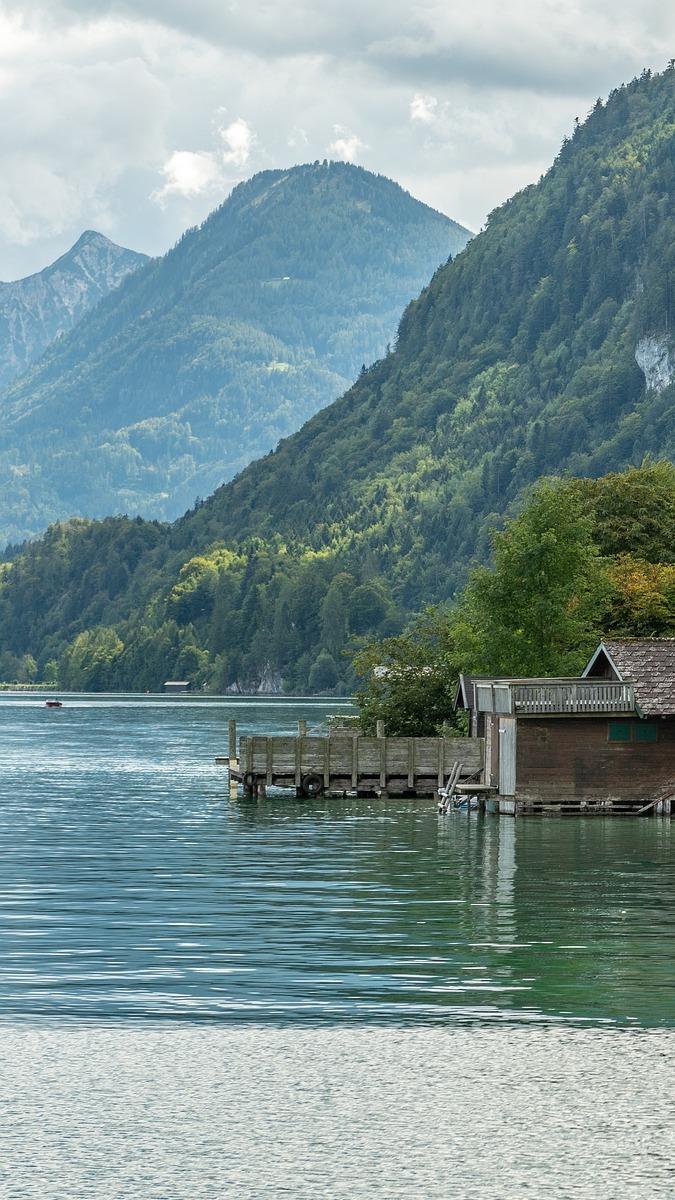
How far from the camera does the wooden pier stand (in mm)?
86750

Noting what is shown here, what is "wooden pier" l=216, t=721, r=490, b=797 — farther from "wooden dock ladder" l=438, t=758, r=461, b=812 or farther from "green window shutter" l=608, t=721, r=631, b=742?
"green window shutter" l=608, t=721, r=631, b=742

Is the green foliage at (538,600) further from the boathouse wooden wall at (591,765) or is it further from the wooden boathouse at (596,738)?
the boathouse wooden wall at (591,765)

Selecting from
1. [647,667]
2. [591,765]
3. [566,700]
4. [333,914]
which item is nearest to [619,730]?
[591,765]

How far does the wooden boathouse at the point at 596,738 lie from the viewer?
75500mm

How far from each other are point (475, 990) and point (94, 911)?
15697 mm

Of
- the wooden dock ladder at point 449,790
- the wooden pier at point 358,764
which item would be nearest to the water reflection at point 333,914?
the wooden dock ladder at point 449,790

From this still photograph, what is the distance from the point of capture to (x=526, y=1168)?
20.8m

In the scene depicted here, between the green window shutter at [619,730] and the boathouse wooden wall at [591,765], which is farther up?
the green window shutter at [619,730]

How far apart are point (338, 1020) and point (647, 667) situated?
161 ft

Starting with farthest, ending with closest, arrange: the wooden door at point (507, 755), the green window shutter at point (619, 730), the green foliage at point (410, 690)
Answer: the green foliage at point (410, 690) → the wooden door at point (507, 755) → the green window shutter at point (619, 730)

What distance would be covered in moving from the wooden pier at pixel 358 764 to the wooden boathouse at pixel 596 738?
856cm

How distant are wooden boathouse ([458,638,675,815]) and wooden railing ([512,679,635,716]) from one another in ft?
0.13

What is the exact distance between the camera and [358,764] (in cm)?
8675

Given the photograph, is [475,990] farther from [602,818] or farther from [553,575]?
[553,575]
